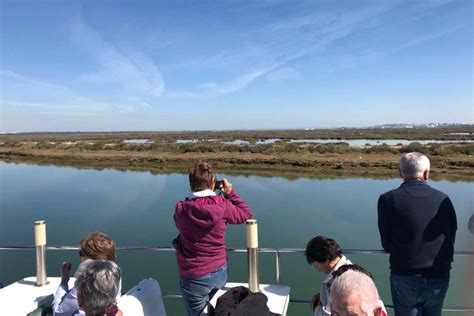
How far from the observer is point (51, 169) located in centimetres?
3097

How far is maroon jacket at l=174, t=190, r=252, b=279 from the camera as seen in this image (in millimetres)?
2426

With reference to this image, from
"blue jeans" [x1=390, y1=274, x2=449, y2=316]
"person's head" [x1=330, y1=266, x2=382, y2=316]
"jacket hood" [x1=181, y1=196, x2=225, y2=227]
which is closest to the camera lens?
"person's head" [x1=330, y1=266, x2=382, y2=316]

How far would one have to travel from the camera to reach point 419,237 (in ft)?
7.16

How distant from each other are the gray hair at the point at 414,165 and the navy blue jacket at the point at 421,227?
51 millimetres

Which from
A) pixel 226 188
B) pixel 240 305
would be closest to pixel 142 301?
pixel 240 305

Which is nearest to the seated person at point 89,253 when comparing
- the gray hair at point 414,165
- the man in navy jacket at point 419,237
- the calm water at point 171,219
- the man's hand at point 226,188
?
the man's hand at point 226,188

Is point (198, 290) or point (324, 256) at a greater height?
point (324, 256)

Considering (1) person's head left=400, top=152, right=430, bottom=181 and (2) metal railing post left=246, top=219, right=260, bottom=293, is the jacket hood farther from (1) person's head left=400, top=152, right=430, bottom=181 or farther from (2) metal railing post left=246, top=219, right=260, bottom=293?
(1) person's head left=400, top=152, right=430, bottom=181

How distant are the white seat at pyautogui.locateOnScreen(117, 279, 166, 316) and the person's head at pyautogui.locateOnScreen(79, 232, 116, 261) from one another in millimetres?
241

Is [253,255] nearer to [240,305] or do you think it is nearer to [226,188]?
[226,188]

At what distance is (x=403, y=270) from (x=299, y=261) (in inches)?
262

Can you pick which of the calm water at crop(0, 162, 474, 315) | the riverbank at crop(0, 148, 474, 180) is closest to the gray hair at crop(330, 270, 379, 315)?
the calm water at crop(0, 162, 474, 315)

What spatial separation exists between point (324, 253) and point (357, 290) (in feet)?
2.33

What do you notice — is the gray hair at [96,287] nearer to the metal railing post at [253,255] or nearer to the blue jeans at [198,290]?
the blue jeans at [198,290]
